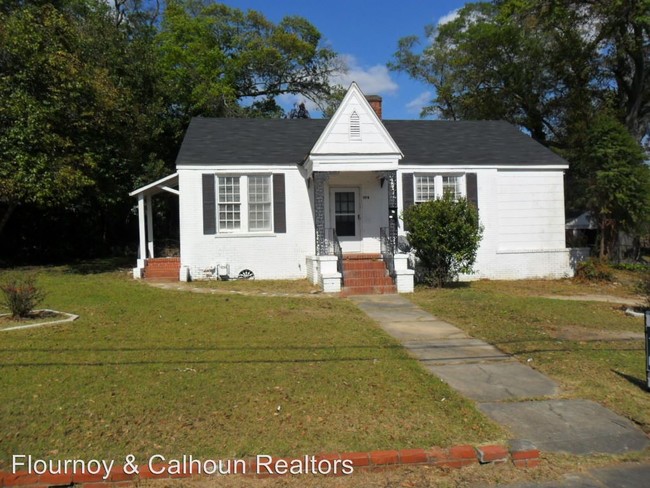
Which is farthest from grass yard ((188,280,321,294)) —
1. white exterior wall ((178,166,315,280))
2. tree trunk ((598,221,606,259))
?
tree trunk ((598,221,606,259))

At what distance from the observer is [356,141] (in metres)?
15.2

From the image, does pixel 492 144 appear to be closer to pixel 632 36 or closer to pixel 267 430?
pixel 632 36

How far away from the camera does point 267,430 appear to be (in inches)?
186

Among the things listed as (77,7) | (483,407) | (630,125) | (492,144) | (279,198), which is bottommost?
(483,407)

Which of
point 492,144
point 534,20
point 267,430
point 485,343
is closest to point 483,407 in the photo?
point 267,430

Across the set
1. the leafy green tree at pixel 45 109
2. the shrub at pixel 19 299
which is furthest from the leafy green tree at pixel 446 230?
the leafy green tree at pixel 45 109

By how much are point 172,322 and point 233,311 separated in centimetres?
146

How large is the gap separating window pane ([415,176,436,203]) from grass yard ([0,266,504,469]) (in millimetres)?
8731

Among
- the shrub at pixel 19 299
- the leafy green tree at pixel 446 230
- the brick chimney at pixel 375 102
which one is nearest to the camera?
the shrub at pixel 19 299

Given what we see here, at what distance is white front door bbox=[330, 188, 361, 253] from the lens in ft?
55.7

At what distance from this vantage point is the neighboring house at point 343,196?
49.9ft

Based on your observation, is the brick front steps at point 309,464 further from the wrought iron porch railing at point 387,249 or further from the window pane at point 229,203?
the window pane at point 229,203

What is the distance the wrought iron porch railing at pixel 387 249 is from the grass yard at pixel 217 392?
5226mm

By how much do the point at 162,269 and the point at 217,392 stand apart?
39.8 feet
